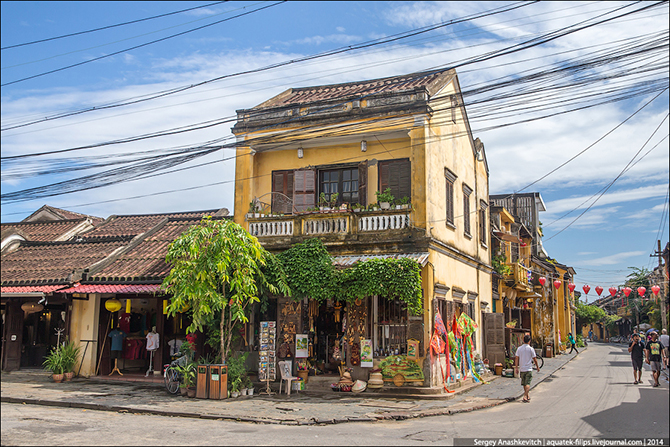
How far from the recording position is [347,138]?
16953mm

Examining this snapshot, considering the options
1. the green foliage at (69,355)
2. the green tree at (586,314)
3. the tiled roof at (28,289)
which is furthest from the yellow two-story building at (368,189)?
the green tree at (586,314)

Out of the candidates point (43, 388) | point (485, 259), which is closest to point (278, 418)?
point (43, 388)

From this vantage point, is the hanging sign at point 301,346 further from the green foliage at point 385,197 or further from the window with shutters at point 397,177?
the window with shutters at point 397,177

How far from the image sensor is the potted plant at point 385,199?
1582 centimetres

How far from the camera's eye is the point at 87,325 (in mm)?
18031

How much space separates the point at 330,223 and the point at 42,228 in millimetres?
13406

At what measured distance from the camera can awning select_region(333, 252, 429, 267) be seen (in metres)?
14.8

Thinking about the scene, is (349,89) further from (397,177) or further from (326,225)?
(326,225)

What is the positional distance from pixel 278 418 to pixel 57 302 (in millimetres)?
10605

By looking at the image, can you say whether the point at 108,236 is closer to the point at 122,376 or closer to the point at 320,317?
the point at 122,376

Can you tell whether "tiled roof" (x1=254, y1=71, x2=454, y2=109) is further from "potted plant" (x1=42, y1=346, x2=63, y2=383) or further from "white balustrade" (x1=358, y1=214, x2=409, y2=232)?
"potted plant" (x1=42, y1=346, x2=63, y2=383)

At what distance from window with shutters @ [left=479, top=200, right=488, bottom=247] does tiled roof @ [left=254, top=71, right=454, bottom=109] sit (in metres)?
6.28

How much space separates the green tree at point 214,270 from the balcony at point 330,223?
1.89m

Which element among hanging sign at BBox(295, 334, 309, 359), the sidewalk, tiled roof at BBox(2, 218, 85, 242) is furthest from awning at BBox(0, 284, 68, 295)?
hanging sign at BBox(295, 334, 309, 359)
